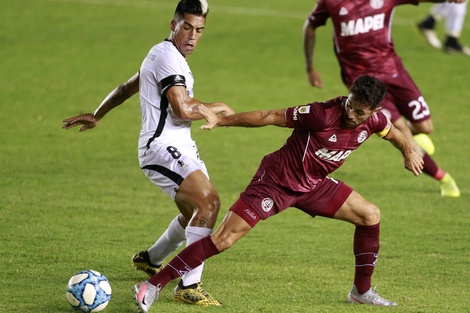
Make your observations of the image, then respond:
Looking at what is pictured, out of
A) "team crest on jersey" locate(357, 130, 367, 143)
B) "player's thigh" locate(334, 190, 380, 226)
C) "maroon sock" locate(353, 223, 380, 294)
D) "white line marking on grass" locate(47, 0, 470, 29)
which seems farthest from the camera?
"white line marking on grass" locate(47, 0, 470, 29)

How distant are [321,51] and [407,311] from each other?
14.7m

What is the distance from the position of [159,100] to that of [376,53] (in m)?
4.63

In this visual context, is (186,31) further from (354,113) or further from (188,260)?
(188,260)

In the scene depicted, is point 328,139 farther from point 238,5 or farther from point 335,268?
point 238,5

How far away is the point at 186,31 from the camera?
8086 millimetres

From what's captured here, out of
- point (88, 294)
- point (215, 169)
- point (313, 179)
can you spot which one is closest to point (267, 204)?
point (313, 179)

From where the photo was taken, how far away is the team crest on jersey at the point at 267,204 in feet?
24.6

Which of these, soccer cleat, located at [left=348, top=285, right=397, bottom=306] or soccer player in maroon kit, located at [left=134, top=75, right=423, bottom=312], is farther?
soccer cleat, located at [left=348, top=285, right=397, bottom=306]

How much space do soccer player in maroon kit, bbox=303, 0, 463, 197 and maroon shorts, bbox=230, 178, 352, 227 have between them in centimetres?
430

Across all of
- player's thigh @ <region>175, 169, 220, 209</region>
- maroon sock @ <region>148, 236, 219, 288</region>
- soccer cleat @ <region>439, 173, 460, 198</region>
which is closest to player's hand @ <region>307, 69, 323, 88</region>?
soccer cleat @ <region>439, 173, 460, 198</region>

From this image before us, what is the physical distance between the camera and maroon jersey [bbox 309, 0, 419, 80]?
11.9 m

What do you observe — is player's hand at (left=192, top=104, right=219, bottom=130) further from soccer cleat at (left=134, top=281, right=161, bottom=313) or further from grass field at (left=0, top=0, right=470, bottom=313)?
grass field at (left=0, top=0, right=470, bottom=313)

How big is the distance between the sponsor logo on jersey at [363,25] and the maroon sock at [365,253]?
4584 millimetres

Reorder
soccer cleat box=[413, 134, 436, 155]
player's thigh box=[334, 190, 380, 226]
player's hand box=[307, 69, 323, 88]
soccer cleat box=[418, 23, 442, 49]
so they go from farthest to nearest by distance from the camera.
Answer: soccer cleat box=[418, 23, 442, 49] → soccer cleat box=[413, 134, 436, 155] → player's hand box=[307, 69, 323, 88] → player's thigh box=[334, 190, 380, 226]
